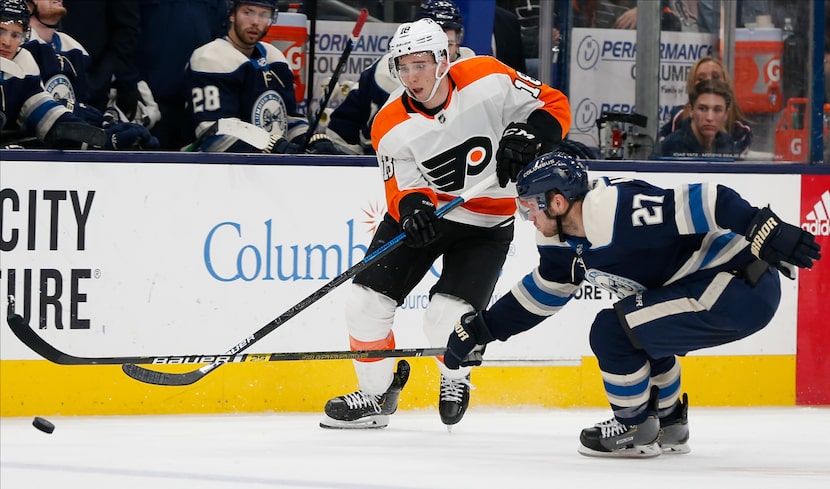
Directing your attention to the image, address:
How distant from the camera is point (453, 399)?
4219mm

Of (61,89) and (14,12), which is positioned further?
(61,89)

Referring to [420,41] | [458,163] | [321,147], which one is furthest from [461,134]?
[321,147]

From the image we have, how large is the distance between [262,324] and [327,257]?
1.07ft

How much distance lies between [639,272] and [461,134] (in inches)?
31.9

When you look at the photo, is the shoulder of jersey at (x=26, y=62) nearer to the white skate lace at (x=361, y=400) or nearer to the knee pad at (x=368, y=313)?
the knee pad at (x=368, y=313)

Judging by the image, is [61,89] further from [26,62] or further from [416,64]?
[416,64]

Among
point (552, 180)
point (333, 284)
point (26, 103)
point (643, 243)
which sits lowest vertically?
point (333, 284)

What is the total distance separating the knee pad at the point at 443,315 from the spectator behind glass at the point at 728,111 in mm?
1552

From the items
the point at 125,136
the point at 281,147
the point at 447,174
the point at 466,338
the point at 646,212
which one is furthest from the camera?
the point at 281,147

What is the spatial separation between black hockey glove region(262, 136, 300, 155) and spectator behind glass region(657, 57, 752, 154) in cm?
149

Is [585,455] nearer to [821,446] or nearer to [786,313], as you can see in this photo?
[821,446]

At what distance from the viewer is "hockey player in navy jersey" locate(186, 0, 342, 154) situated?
16.1 ft

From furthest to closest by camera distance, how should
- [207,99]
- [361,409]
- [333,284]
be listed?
[207,99] < [361,409] < [333,284]

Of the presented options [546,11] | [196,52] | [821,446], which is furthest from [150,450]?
[546,11]
